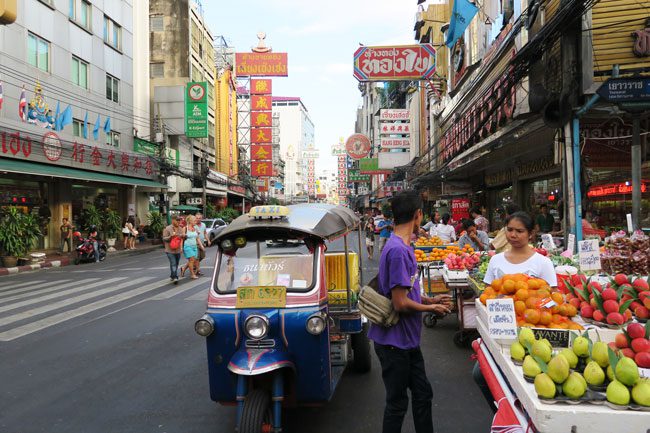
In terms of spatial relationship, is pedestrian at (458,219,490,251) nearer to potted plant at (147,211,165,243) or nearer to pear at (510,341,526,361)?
pear at (510,341,526,361)

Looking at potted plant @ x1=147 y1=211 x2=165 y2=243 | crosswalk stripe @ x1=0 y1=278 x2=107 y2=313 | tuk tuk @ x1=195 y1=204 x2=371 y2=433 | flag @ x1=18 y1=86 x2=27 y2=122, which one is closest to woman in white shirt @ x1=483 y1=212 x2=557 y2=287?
tuk tuk @ x1=195 y1=204 x2=371 y2=433

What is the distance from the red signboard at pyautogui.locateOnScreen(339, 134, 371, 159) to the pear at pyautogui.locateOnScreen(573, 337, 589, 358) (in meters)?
33.5

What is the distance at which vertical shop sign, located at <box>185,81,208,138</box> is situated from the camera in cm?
3419

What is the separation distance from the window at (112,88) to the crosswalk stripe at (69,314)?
18789mm

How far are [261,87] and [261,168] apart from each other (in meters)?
9.53

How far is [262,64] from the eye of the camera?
55.2m

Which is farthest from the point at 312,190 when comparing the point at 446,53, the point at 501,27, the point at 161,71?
the point at 501,27

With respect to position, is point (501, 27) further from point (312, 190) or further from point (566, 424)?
point (312, 190)

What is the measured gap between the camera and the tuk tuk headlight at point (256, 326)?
3555 mm

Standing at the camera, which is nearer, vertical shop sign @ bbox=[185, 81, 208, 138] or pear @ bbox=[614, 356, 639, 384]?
pear @ bbox=[614, 356, 639, 384]

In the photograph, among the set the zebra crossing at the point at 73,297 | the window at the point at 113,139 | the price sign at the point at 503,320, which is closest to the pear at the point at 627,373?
the price sign at the point at 503,320

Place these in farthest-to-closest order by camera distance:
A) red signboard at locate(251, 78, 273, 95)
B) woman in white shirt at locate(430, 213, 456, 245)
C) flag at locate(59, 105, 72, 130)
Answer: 1. red signboard at locate(251, 78, 273, 95)
2. flag at locate(59, 105, 72, 130)
3. woman in white shirt at locate(430, 213, 456, 245)

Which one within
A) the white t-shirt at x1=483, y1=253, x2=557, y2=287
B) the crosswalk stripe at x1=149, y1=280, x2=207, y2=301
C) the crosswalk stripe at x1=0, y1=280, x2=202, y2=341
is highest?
the white t-shirt at x1=483, y1=253, x2=557, y2=287

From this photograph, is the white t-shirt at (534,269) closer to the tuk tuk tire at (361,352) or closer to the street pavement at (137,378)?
the street pavement at (137,378)
